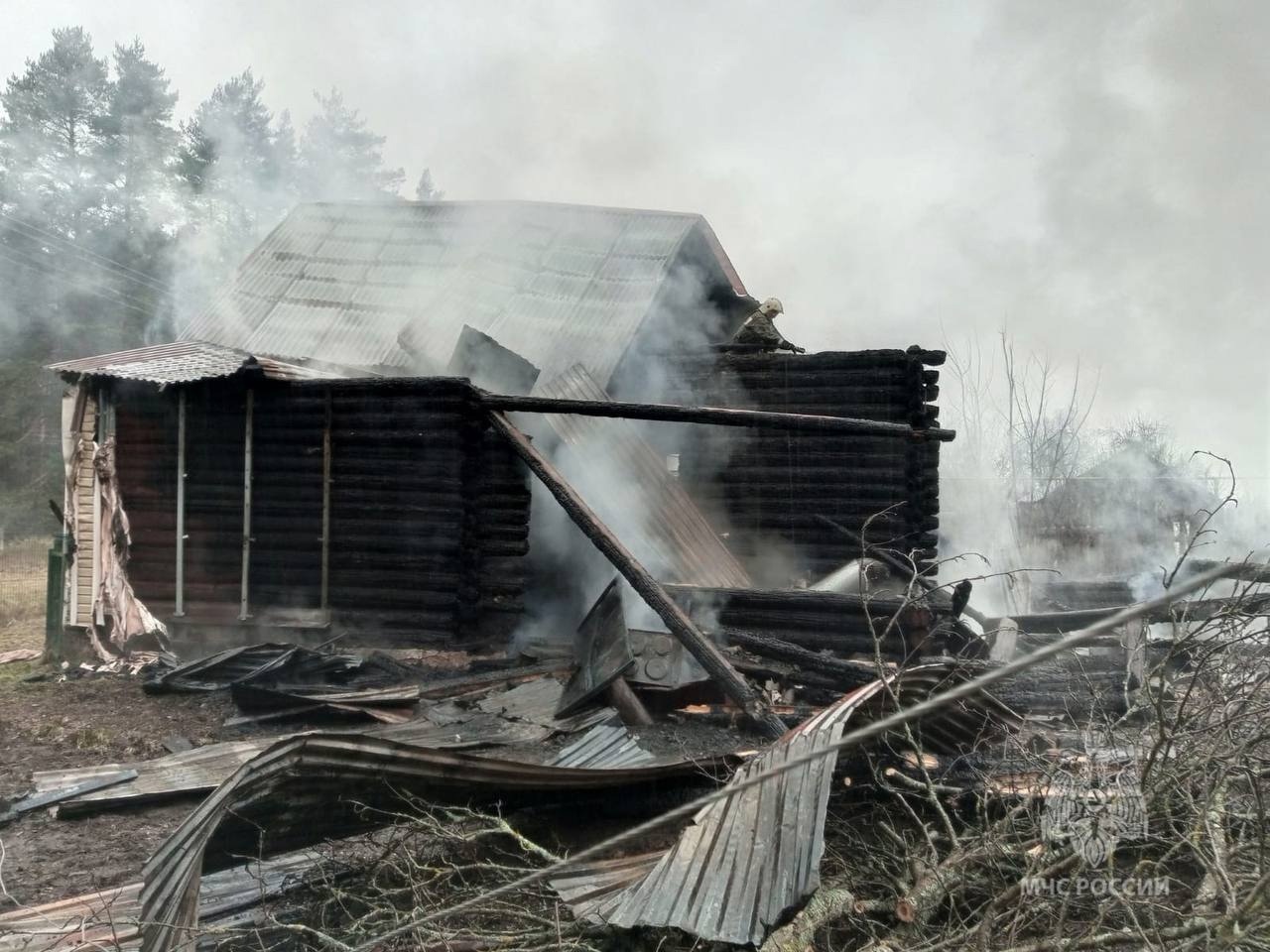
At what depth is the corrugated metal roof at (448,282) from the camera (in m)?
11.8

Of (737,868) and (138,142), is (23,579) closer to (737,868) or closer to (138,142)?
(138,142)

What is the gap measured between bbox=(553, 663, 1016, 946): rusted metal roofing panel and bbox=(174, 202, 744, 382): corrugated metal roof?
24.1 feet

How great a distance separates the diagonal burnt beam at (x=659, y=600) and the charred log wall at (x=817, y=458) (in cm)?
321

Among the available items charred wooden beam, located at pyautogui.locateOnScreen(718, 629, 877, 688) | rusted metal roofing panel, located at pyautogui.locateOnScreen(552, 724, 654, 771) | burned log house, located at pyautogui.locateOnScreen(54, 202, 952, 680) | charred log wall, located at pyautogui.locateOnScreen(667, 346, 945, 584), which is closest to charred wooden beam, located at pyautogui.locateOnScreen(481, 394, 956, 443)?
burned log house, located at pyautogui.locateOnScreen(54, 202, 952, 680)

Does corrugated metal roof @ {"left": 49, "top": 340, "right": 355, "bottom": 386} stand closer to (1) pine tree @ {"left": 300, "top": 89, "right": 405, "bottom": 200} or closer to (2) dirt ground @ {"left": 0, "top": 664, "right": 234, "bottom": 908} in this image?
(2) dirt ground @ {"left": 0, "top": 664, "right": 234, "bottom": 908}

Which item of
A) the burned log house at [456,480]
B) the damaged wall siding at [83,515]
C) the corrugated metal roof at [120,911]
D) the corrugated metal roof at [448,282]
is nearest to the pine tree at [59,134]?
the corrugated metal roof at [448,282]

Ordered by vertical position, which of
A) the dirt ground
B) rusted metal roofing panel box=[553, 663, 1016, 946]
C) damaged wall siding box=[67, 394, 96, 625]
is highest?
damaged wall siding box=[67, 394, 96, 625]

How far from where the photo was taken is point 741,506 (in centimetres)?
1075

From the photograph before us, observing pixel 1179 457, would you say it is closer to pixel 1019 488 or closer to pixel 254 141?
pixel 1019 488

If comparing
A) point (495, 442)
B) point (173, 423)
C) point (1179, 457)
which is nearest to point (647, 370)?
point (495, 442)

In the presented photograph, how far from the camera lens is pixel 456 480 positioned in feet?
28.9

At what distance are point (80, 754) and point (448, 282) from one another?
8.35 m

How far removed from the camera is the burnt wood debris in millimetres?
3938

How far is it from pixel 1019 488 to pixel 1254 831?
19896 mm
